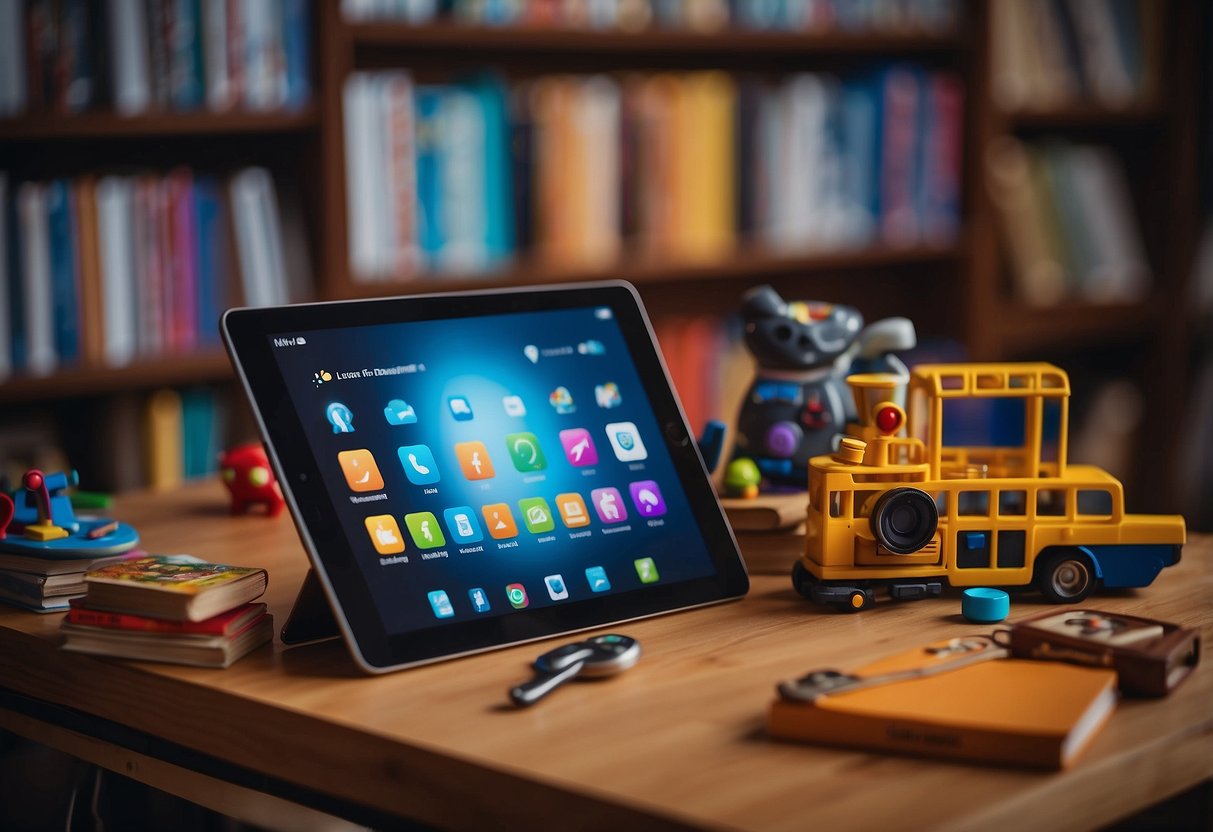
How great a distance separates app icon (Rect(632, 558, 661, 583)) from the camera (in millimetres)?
1047

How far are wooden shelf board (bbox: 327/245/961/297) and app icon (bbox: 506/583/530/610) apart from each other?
52.6 inches

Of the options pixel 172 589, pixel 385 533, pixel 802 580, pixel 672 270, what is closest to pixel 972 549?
pixel 802 580

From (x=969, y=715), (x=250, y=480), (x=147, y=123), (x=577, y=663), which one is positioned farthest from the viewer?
(x=147, y=123)

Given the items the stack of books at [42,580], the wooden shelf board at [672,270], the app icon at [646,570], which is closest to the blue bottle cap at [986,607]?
the app icon at [646,570]

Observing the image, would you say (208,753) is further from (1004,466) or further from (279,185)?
(279,185)

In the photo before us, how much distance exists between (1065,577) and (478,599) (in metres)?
0.45

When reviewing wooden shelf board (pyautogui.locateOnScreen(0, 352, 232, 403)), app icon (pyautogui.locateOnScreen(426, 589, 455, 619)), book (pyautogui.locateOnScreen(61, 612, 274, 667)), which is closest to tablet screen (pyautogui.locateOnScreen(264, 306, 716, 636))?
app icon (pyautogui.locateOnScreen(426, 589, 455, 619))

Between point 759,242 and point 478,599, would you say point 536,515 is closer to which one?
point 478,599

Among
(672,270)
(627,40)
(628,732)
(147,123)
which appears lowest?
(628,732)

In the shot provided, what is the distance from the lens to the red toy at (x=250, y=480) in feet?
4.62

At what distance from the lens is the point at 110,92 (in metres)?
2.04

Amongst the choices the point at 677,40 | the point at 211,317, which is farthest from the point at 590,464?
the point at 677,40

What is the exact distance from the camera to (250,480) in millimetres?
1412

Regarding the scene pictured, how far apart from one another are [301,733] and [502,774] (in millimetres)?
158
